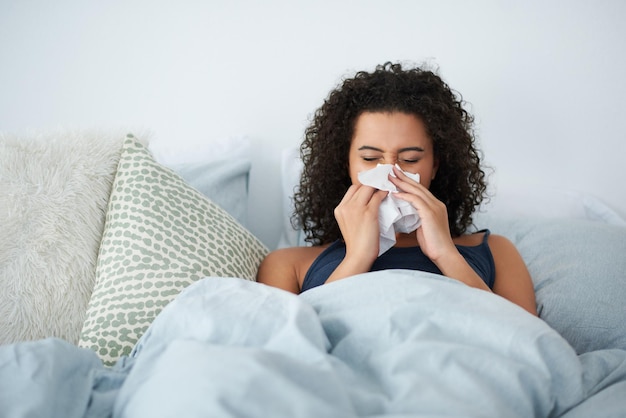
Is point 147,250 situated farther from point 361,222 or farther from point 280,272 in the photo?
point 361,222

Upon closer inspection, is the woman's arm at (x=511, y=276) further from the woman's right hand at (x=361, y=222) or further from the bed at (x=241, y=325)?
the woman's right hand at (x=361, y=222)

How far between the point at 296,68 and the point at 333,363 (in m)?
1.28

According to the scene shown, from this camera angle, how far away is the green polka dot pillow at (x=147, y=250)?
3.98 feet

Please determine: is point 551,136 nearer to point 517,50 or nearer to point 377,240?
point 517,50

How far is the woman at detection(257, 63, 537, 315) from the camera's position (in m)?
1.41

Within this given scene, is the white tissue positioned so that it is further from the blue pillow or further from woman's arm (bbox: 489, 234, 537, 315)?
the blue pillow

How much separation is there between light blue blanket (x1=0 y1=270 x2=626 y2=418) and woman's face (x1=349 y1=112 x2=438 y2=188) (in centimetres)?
43

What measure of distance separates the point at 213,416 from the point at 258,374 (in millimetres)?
82

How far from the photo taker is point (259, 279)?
1505 mm

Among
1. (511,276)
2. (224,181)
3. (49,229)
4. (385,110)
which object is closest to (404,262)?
(511,276)

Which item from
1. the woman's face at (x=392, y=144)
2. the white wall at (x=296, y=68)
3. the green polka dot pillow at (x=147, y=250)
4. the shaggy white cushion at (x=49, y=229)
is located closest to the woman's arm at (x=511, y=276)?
the woman's face at (x=392, y=144)

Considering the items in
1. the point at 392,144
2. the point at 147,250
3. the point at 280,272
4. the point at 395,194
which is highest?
the point at 392,144

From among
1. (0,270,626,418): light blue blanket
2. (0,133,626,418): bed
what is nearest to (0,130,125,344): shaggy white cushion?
(0,133,626,418): bed

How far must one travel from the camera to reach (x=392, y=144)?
146 cm
